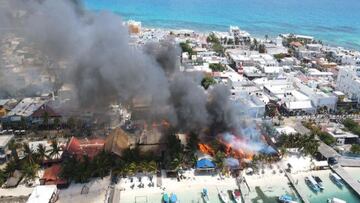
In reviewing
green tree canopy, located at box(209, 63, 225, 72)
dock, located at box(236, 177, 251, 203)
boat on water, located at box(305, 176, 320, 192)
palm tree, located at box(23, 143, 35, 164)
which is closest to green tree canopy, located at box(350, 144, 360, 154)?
boat on water, located at box(305, 176, 320, 192)

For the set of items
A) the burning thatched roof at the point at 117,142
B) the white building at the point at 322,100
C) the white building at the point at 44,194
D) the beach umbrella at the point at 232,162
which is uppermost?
the white building at the point at 322,100

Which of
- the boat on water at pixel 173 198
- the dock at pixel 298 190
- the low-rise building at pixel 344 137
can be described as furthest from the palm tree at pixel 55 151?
the low-rise building at pixel 344 137

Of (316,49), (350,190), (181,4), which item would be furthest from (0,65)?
(181,4)

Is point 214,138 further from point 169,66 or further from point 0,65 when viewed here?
point 0,65

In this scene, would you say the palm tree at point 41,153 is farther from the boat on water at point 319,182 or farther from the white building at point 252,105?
the boat on water at point 319,182

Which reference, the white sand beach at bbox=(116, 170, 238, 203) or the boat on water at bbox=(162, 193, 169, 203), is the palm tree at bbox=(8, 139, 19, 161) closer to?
the white sand beach at bbox=(116, 170, 238, 203)

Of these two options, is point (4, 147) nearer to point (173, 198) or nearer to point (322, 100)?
point (173, 198)

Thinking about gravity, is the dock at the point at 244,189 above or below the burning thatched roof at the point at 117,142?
below
